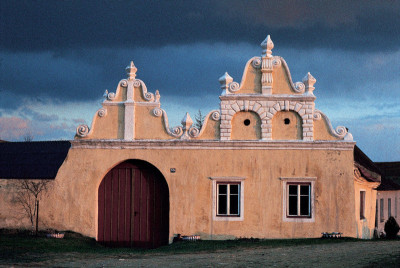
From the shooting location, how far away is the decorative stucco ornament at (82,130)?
864 inches

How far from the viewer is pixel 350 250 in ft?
55.2

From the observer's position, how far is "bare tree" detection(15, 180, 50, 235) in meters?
22.0

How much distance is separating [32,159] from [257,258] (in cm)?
1480

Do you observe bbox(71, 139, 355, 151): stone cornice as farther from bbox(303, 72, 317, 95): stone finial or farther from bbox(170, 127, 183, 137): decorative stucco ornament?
bbox(303, 72, 317, 95): stone finial

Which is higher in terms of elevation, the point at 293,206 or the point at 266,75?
the point at 266,75

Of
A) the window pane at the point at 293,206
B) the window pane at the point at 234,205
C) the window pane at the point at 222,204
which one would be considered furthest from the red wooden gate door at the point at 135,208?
the window pane at the point at 293,206

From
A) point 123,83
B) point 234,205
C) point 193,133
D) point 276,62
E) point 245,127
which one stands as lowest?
point 234,205

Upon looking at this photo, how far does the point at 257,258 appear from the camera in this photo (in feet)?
52.1

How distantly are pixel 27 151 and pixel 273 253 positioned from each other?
16510 mm

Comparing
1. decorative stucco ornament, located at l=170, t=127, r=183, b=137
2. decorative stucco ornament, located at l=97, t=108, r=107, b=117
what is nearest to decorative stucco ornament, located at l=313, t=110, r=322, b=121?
decorative stucco ornament, located at l=170, t=127, r=183, b=137

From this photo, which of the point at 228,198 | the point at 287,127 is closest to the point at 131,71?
the point at 228,198

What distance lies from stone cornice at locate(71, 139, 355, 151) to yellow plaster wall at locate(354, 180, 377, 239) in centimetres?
184

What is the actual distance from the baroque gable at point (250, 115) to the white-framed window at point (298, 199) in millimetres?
1502

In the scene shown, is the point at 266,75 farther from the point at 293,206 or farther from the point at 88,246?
the point at 88,246
